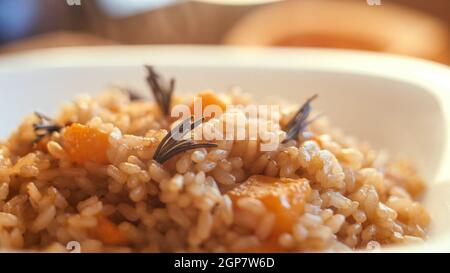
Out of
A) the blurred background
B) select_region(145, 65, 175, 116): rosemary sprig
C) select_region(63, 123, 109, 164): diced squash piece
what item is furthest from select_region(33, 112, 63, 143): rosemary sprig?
the blurred background

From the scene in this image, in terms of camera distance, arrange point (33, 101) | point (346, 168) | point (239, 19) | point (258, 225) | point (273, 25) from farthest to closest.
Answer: point (239, 19) → point (273, 25) → point (33, 101) → point (346, 168) → point (258, 225)

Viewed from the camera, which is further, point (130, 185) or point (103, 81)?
point (103, 81)

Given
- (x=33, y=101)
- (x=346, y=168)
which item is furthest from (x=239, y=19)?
(x=346, y=168)

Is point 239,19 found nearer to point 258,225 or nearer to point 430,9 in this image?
point 430,9

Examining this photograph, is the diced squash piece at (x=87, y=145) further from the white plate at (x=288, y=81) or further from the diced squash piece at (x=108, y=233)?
the white plate at (x=288, y=81)

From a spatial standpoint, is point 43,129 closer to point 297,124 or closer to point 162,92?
point 162,92

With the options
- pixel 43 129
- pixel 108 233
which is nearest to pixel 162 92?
pixel 43 129
